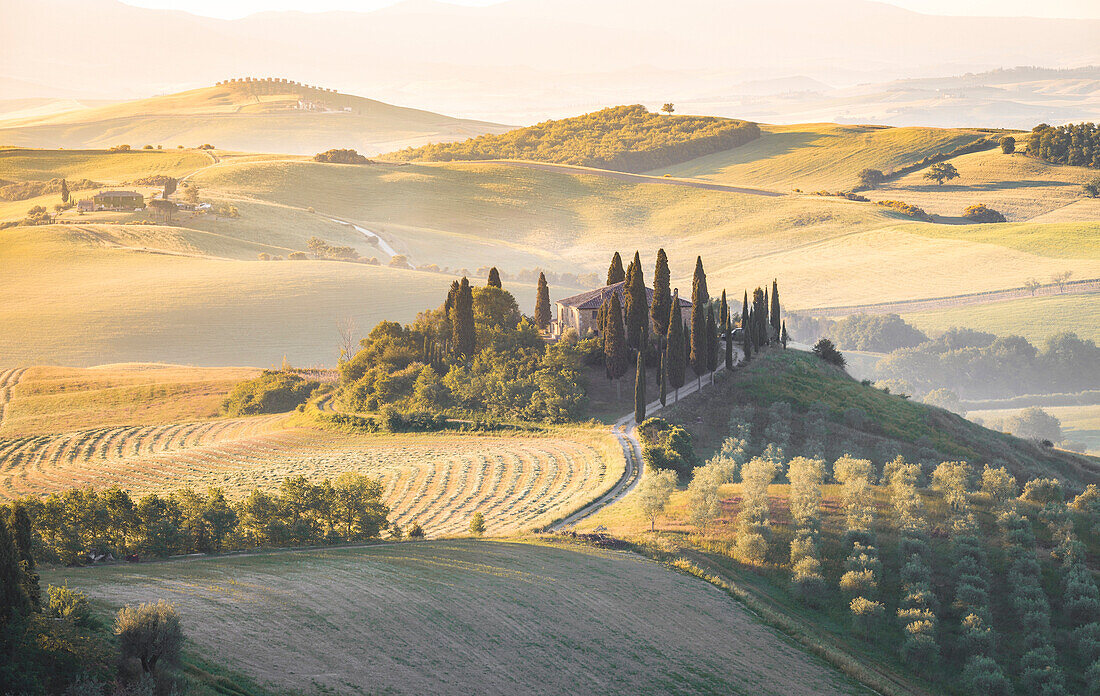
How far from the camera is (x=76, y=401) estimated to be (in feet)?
235

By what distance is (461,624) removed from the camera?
2469cm

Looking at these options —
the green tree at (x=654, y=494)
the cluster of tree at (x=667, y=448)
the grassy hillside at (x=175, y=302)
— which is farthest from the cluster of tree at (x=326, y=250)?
the green tree at (x=654, y=494)

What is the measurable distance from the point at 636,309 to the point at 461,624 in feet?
144

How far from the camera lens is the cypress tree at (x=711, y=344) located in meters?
67.4

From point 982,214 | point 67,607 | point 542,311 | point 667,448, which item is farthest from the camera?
point 982,214

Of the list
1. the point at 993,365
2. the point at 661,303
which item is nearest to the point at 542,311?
the point at 661,303

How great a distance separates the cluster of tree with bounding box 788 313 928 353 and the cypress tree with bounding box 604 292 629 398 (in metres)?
74.8

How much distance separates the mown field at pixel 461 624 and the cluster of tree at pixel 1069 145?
599 feet

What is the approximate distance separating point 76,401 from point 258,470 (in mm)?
25962

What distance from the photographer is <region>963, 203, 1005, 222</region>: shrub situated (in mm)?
164000

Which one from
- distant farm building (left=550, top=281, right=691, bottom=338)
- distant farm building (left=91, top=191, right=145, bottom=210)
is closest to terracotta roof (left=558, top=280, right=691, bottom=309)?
distant farm building (left=550, top=281, right=691, bottom=338)

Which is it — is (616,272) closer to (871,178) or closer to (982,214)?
(982,214)

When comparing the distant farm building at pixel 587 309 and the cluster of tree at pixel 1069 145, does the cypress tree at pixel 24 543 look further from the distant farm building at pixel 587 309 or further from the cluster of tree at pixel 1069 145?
the cluster of tree at pixel 1069 145

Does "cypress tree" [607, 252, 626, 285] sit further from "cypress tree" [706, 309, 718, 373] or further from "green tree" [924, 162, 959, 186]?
"green tree" [924, 162, 959, 186]
